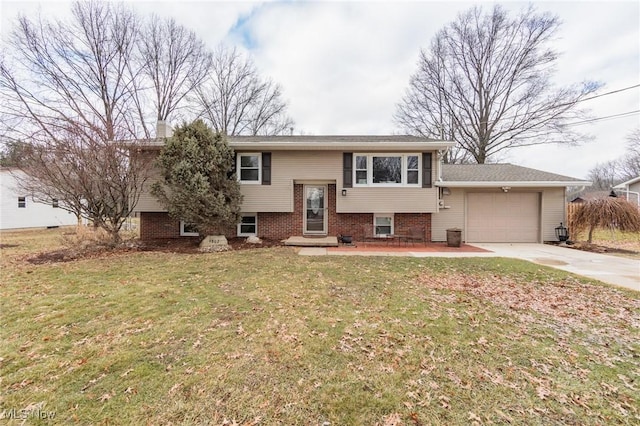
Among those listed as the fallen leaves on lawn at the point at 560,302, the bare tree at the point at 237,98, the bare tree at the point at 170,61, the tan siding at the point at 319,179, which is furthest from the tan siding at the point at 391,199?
the bare tree at the point at 170,61

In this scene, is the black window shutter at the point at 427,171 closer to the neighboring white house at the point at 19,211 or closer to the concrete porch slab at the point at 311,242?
the concrete porch slab at the point at 311,242

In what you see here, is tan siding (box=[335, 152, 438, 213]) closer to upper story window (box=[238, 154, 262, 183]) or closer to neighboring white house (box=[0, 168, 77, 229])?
upper story window (box=[238, 154, 262, 183])

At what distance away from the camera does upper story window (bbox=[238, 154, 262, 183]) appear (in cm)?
1140

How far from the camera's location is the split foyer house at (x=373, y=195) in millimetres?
11148

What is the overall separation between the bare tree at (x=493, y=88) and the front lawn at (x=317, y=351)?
19014 mm

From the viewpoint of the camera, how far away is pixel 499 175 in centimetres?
1229

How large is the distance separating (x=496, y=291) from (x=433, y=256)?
137 inches

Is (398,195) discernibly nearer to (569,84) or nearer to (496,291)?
(496,291)

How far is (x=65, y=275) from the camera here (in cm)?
629

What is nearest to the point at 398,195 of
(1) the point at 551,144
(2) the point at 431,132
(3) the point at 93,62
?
(2) the point at 431,132

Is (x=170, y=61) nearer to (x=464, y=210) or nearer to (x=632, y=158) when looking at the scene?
(x=464, y=210)

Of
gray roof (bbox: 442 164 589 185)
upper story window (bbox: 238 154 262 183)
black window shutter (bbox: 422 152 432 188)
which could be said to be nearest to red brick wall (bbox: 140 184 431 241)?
black window shutter (bbox: 422 152 432 188)

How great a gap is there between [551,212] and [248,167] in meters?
13.1

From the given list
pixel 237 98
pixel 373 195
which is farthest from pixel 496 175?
pixel 237 98
